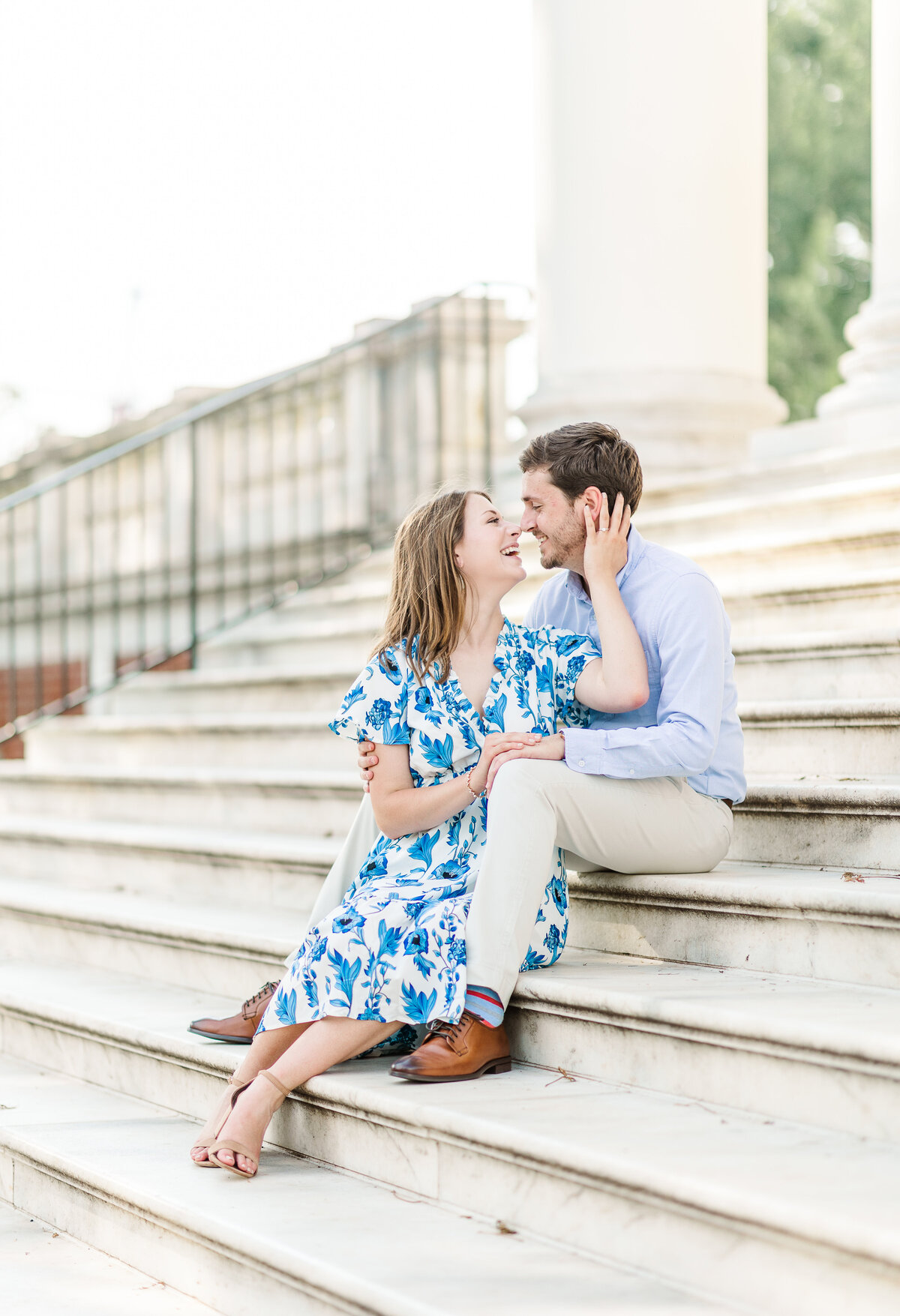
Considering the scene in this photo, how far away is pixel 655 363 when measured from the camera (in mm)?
6648

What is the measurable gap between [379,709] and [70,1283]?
1228 millimetres

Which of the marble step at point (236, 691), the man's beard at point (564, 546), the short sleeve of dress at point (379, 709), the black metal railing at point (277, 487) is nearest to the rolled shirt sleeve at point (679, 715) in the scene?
the man's beard at point (564, 546)

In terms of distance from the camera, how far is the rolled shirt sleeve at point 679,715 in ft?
9.87

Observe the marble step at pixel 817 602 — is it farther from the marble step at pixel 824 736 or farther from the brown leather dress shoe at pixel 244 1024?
the brown leather dress shoe at pixel 244 1024

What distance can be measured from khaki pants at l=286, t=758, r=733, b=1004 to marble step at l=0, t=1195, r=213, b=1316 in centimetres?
80

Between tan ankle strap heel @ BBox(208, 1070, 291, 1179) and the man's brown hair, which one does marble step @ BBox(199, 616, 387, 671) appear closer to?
the man's brown hair

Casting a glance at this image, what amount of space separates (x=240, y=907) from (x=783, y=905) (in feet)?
6.78

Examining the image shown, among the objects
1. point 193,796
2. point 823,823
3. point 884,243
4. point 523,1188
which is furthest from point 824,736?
point 884,243

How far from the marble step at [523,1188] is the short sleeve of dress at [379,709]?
67cm

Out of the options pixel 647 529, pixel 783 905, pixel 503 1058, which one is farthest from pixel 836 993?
pixel 647 529

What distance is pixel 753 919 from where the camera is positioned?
2.96 m

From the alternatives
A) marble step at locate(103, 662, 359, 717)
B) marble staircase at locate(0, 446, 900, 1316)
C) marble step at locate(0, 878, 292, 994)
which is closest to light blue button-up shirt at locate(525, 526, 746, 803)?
marble staircase at locate(0, 446, 900, 1316)

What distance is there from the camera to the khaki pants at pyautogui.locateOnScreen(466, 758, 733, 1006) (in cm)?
286

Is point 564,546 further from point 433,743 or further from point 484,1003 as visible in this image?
point 484,1003
